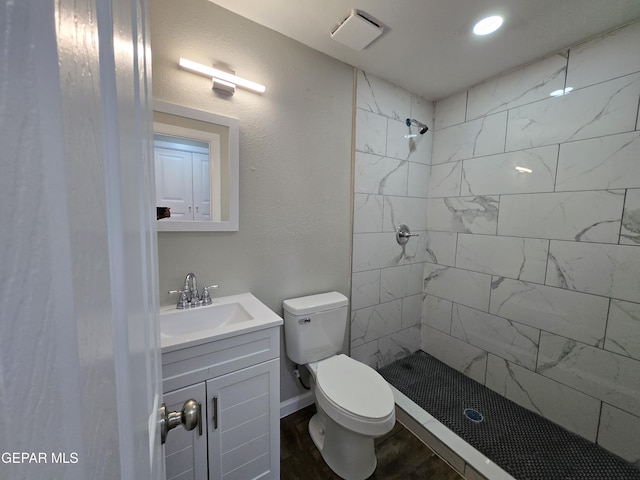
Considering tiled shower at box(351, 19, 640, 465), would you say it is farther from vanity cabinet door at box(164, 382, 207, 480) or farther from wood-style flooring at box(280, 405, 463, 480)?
vanity cabinet door at box(164, 382, 207, 480)

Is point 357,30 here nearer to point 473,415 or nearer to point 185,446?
point 185,446

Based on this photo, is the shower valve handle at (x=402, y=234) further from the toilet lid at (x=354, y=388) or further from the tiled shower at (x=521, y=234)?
the toilet lid at (x=354, y=388)

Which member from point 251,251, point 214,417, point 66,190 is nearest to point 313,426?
point 214,417

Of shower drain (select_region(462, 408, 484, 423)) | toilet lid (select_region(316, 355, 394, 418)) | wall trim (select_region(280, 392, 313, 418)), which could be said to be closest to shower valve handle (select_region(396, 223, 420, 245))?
toilet lid (select_region(316, 355, 394, 418))

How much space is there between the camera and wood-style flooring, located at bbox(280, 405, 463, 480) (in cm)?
136

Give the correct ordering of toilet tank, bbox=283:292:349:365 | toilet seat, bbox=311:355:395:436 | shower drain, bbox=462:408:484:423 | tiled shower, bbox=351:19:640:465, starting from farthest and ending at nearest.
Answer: shower drain, bbox=462:408:484:423, toilet tank, bbox=283:292:349:365, tiled shower, bbox=351:19:640:465, toilet seat, bbox=311:355:395:436

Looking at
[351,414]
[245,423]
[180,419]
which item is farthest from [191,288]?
[351,414]

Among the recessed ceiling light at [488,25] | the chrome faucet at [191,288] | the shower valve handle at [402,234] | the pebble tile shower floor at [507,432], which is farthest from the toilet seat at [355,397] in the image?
the recessed ceiling light at [488,25]

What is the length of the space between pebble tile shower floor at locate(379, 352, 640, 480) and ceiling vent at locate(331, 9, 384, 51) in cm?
235

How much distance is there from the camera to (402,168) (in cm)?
211

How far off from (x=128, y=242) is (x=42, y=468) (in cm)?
23

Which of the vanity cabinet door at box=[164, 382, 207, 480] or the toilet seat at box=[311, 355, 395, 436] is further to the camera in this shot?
the toilet seat at box=[311, 355, 395, 436]

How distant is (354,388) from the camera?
4.42 ft

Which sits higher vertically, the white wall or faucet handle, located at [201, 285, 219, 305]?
the white wall
